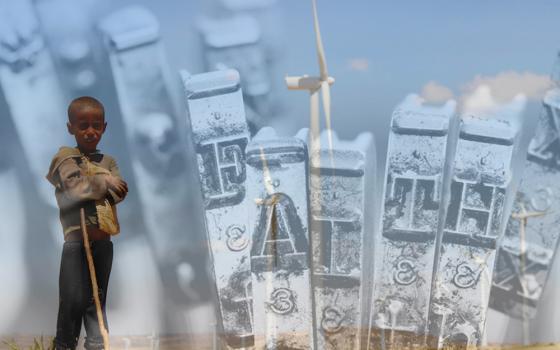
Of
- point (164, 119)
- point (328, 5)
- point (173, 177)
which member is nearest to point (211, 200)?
point (173, 177)

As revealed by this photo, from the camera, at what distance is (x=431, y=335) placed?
5.11m

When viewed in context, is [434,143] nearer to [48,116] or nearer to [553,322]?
[553,322]

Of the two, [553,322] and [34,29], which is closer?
[34,29]

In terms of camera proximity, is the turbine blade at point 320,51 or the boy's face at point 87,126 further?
the turbine blade at point 320,51

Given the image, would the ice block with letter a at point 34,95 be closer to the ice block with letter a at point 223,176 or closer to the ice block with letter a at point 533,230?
the ice block with letter a at point 223,176

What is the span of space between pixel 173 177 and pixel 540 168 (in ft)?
8.68

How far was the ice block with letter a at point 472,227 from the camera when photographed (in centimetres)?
501

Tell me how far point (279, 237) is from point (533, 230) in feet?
6.10

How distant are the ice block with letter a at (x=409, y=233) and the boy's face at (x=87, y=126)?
7.07ft

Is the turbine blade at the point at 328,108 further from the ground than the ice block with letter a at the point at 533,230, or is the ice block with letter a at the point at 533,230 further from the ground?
the turbine blade at the point at 328,108

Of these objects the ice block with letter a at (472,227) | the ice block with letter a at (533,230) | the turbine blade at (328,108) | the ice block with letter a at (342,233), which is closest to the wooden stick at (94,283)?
the ice block with letter a at (342,233)

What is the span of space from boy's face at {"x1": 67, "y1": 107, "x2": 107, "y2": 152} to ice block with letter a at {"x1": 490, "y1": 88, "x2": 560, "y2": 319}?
303 cm

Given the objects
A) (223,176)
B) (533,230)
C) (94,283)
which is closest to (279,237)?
(223,176)

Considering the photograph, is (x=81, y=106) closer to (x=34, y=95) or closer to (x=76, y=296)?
(x=76, y=296)
